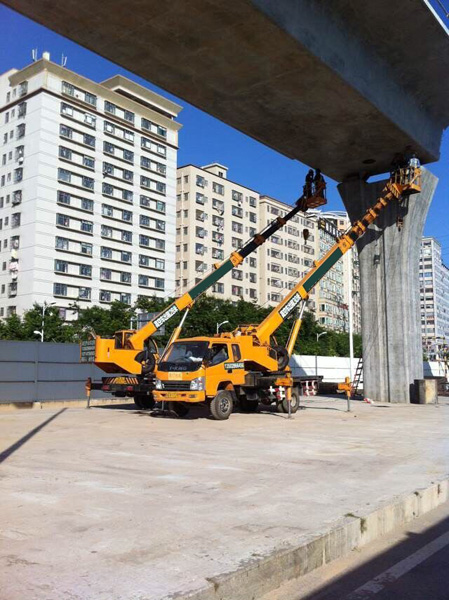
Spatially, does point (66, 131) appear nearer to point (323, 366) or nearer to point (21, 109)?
point (21, 109)

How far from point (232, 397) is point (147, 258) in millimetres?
68752

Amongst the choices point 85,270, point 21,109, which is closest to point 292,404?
point 85,270

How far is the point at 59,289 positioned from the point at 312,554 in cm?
7036

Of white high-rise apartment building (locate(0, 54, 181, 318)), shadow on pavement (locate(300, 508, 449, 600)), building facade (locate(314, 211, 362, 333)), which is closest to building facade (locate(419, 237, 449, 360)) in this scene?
building facade (locate(314, 211, 362, 333))

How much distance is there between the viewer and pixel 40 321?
5991 centimetres

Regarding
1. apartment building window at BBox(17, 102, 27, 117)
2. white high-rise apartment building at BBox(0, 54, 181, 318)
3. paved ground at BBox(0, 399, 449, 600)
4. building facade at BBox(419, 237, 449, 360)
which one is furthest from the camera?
building facade at BBox(419, 237, 449, 360)

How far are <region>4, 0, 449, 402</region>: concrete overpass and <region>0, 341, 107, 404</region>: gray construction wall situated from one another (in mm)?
11021

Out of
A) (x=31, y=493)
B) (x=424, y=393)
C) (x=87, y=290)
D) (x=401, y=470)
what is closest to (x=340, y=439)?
(x=401, y=470)

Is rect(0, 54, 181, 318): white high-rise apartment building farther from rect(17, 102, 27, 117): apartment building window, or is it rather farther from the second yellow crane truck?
the second yellow crane truck

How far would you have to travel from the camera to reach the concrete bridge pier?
962 inches

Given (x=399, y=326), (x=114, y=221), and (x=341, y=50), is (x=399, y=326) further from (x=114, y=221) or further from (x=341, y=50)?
(x=114, y=221)

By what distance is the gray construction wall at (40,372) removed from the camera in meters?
20.6

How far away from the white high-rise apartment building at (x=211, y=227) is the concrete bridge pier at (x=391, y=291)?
64131 mm

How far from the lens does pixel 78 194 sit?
74938mm
